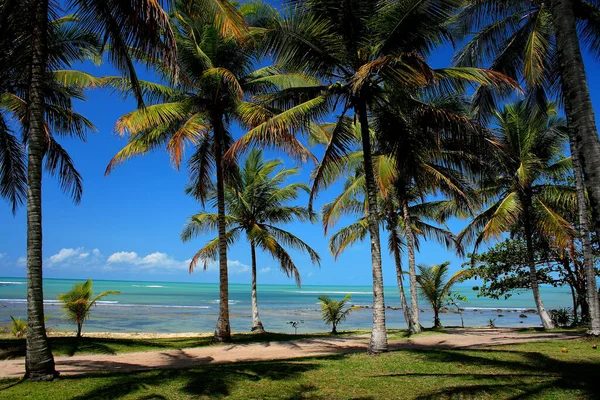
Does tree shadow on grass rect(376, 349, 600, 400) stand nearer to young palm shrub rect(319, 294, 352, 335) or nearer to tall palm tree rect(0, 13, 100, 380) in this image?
tall palm tree rect(0, 13, 100, 380)

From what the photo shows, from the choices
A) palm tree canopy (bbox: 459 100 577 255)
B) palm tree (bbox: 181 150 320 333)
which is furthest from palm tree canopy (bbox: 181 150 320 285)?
palm tree canopy (bbox: 459 100 577 255)

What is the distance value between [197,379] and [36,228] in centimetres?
366

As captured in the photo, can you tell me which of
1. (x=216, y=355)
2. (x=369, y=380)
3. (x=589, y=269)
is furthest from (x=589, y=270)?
(x=216, y=355)

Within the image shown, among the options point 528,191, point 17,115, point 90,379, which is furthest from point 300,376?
point 528,191

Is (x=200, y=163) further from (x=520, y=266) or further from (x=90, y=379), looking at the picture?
(x=520, y=266)

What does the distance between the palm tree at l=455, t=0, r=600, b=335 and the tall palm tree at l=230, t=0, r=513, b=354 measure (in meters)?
1.58

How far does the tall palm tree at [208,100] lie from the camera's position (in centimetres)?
1205

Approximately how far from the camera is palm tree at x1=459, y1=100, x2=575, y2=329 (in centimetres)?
1398

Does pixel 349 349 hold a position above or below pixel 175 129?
below

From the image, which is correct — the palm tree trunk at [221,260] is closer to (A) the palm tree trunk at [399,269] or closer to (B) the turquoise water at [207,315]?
(A) the palm tree trunk at [399,269]

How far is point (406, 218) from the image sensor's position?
15906 millimetres

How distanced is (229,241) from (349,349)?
9.61 metres

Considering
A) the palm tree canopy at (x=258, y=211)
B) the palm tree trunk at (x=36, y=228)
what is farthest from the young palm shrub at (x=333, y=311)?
the palm tree trunk at (x=36, y=228)

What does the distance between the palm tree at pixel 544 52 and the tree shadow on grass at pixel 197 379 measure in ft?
18.1
